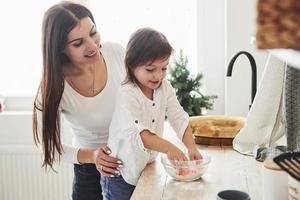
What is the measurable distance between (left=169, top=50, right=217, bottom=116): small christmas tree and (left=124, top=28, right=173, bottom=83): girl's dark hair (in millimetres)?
845

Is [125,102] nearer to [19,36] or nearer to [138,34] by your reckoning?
[138,34]

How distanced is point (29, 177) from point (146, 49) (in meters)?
1.61

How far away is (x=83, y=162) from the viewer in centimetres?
161

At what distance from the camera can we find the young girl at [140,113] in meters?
1.32

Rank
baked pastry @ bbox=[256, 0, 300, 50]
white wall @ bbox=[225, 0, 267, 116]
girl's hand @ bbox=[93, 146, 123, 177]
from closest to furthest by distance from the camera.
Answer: baked pastry @ bbox=[256, 0, 300, 50]
girl's hand @ bbox=[93, 146, 123, 177]
white wall @ bbox=[225, 0, 267, 116]

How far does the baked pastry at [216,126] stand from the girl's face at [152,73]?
0.41m

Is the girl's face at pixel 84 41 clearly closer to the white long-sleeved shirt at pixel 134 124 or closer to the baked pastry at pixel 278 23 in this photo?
the white long-sleeved shirt at pixel 134 124

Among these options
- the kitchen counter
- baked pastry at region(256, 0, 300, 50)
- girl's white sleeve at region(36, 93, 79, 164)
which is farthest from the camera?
girl's white sleeve at region(36, 93, 79, 164)

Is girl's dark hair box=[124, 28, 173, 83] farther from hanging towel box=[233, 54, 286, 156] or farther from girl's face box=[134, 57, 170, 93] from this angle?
hanging towel box=[233, 54, 286, 156]

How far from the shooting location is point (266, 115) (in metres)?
1.37

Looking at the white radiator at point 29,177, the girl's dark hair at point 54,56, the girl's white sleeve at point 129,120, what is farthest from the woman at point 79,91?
the white radiator at point 29,177

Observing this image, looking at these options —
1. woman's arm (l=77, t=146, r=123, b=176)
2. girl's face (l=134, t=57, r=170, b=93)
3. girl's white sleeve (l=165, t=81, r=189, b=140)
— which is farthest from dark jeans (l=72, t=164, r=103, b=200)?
girl's face (l=134, t=57, r=170, b=93)

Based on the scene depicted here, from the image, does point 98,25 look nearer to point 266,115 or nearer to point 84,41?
point 84,41

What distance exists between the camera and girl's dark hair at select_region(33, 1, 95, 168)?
4.84ft
